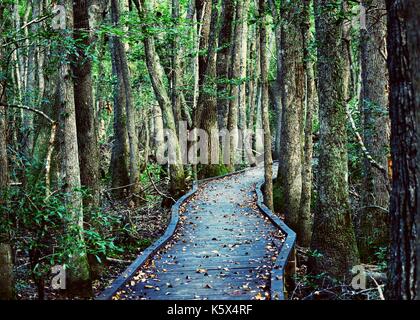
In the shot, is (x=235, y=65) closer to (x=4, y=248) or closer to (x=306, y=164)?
(x=306, y=164)

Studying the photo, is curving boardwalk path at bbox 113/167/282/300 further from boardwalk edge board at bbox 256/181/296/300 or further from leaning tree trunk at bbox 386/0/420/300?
leaning tree trunk at bbox 386/0/420/300

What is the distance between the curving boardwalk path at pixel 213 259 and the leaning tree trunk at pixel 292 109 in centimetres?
123

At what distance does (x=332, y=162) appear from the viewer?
890 centimetres

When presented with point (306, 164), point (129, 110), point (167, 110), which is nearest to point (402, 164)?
point (306, 164)

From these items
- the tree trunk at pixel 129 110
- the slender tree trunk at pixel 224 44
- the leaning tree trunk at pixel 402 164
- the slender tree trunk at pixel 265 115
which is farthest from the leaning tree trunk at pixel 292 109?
the leaning tree trunk at pixel 402 164

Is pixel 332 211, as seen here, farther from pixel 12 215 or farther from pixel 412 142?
pixel 12 215

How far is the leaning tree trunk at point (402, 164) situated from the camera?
404 cm

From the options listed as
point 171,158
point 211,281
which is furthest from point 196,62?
point 211,281

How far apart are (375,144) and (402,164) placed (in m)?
7.81

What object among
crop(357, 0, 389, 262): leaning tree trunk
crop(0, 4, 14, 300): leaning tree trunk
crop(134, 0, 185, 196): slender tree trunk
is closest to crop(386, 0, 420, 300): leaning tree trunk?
crop(0, 4, 14, 300): leaning tree trunk

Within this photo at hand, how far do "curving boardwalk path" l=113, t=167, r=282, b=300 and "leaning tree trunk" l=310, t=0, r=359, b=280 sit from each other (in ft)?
3.69

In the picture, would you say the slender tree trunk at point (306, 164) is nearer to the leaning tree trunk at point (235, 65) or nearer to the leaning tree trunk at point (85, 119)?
the leaning tree trunk at point (85, 119)

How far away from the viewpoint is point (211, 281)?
24.2 feet
